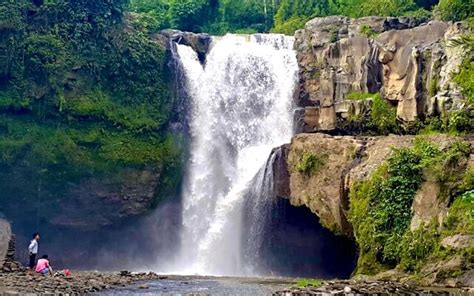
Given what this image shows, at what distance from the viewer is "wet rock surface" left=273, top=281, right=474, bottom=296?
21.0 m

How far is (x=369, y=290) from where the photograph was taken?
21.4 m

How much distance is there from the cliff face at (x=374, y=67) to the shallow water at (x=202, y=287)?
9950mm

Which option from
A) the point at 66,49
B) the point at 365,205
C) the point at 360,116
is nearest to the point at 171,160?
the point at 66,49

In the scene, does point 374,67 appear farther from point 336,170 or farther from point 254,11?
point 254,11

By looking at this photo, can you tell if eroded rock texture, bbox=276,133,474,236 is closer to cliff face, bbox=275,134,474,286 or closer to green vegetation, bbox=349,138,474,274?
cliff face, bbox=275,134,474,286

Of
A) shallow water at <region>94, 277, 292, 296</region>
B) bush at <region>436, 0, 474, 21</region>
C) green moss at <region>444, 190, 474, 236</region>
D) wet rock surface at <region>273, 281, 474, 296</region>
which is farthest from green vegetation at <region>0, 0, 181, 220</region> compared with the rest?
wet rock surface at <region>273, 281, 474, 296</region>

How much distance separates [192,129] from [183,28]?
15.8 m

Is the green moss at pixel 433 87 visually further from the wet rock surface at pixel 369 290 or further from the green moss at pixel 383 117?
the wet rock surface at pixel 369 290

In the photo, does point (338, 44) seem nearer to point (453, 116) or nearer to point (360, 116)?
point (360, 116)

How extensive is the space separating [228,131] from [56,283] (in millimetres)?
17399

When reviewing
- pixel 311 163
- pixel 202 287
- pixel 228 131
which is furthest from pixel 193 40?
pixel 202 287

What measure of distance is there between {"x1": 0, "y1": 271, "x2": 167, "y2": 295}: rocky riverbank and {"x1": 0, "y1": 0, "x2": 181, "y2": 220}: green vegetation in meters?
10.3

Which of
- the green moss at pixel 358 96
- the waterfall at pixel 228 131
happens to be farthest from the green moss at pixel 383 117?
the waterfall at pixel 228 131

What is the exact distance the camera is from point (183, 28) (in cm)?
5350
